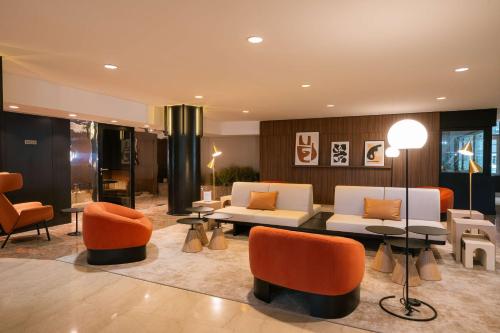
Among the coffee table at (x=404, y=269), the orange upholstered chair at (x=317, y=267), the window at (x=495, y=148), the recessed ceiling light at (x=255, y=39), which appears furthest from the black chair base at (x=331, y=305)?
the window at (x=495, y=148)

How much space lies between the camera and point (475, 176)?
8336 mm

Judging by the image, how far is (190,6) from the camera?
9.00ft

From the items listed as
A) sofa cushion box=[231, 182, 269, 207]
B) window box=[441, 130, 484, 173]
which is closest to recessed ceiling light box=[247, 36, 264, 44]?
sofa cushion box=[231, 182, 269, 207]

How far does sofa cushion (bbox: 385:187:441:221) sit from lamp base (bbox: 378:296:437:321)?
2.23 meters

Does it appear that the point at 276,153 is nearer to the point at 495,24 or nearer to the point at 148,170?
the point at 148,170

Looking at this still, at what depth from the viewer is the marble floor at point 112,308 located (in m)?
2.75

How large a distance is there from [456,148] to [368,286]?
6.90 metres

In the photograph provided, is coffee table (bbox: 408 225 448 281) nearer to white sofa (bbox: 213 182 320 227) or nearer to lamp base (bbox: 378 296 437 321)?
lamp base (bbox: 378 296 437 321)

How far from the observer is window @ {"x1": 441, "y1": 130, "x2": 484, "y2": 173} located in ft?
27.6

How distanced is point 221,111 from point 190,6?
5.97 metres

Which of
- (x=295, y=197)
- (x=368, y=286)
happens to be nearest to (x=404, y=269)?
(x=368, y=286)

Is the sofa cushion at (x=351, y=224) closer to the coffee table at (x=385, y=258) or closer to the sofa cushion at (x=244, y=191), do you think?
the coffee table at (x=385, y=258)

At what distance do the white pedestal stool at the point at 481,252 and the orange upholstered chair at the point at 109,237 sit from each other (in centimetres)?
436

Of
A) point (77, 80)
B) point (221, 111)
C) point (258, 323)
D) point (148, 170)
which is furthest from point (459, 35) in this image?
point (148, 170)
